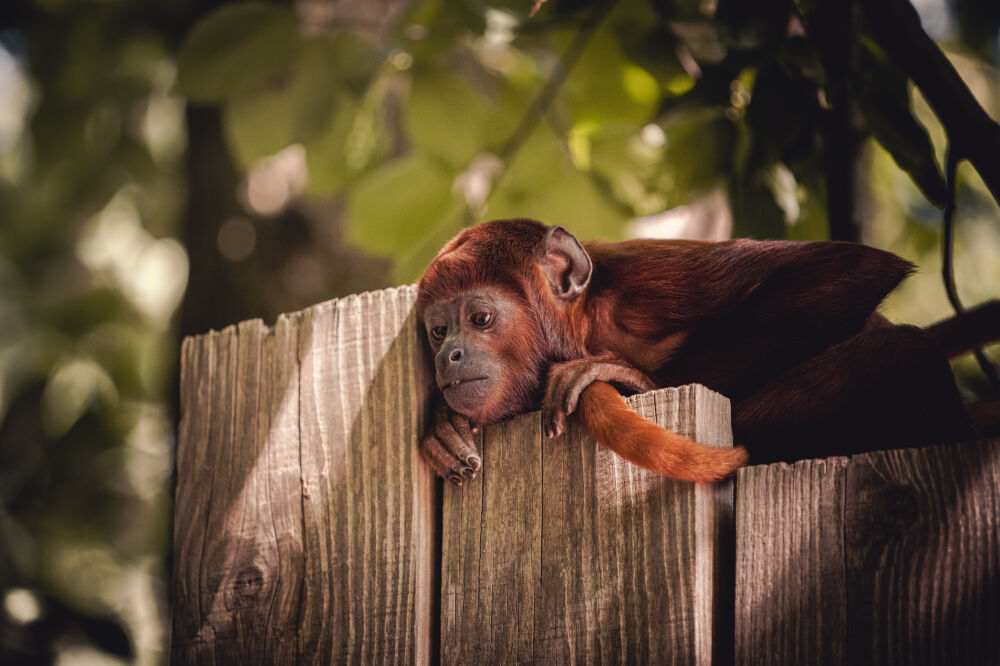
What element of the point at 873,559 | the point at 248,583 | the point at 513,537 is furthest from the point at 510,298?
the point at 873,559

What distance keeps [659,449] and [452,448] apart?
1.94 feet

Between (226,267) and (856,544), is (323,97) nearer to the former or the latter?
(226,267)

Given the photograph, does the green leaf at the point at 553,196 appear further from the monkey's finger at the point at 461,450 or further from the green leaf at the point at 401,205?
the monkey's finger at the point at 461,450

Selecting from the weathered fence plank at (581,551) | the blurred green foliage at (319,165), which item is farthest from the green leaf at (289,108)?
the weathered fence plank at (581,551)

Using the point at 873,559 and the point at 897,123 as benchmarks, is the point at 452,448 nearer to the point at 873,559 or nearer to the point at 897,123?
the point at 873,559

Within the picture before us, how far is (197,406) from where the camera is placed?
9.36ft

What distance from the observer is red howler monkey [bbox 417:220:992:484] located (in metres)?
2.47

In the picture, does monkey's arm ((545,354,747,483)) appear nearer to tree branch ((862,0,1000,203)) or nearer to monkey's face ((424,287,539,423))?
monkey's face ((424,287,539,423))

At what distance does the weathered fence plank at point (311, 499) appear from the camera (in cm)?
242

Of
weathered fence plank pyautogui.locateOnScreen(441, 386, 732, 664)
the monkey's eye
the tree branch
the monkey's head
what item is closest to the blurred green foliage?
the tree branch

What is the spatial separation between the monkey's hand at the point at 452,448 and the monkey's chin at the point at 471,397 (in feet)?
0.10

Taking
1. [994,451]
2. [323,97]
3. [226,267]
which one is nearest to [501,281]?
[323,97]

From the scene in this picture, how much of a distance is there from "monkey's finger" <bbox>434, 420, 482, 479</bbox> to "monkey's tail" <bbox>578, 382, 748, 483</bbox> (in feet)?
1.08

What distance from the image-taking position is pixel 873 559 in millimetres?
1913
